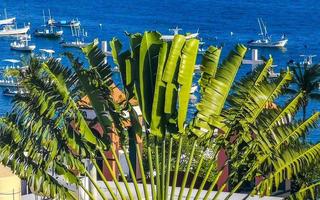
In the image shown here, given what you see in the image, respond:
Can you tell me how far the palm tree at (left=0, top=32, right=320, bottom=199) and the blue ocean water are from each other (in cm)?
8278

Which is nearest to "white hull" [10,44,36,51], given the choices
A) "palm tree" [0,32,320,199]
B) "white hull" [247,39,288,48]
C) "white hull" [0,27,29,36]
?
"white hull" [0,27,29,36]

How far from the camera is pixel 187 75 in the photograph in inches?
547

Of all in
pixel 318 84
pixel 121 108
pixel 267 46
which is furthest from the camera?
pixel 267 46

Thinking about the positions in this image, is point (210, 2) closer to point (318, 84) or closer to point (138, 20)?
point (138, 20)

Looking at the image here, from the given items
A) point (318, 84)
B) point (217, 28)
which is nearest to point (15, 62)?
point (217, 28)

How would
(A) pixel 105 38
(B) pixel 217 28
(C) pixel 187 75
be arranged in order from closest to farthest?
(C) pixel 187 75 → (A) pixel 105 38 → (B) pixel 217 28

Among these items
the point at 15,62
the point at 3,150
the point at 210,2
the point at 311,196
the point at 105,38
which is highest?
the point at 210,2

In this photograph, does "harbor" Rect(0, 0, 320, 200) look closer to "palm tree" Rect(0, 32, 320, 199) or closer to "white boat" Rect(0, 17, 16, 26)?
"palm tree" Rect(0, 32, 320, 199)

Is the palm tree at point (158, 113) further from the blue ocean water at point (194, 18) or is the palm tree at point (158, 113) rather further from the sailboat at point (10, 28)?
the sailboat at point (10, 28)

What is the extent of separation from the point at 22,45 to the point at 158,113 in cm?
9378

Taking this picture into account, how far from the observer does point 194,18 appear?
136125mm

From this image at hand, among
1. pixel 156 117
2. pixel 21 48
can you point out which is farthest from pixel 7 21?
pixel 156 117

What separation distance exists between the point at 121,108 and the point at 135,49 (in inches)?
39.0

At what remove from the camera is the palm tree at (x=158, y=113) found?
46.2ft
